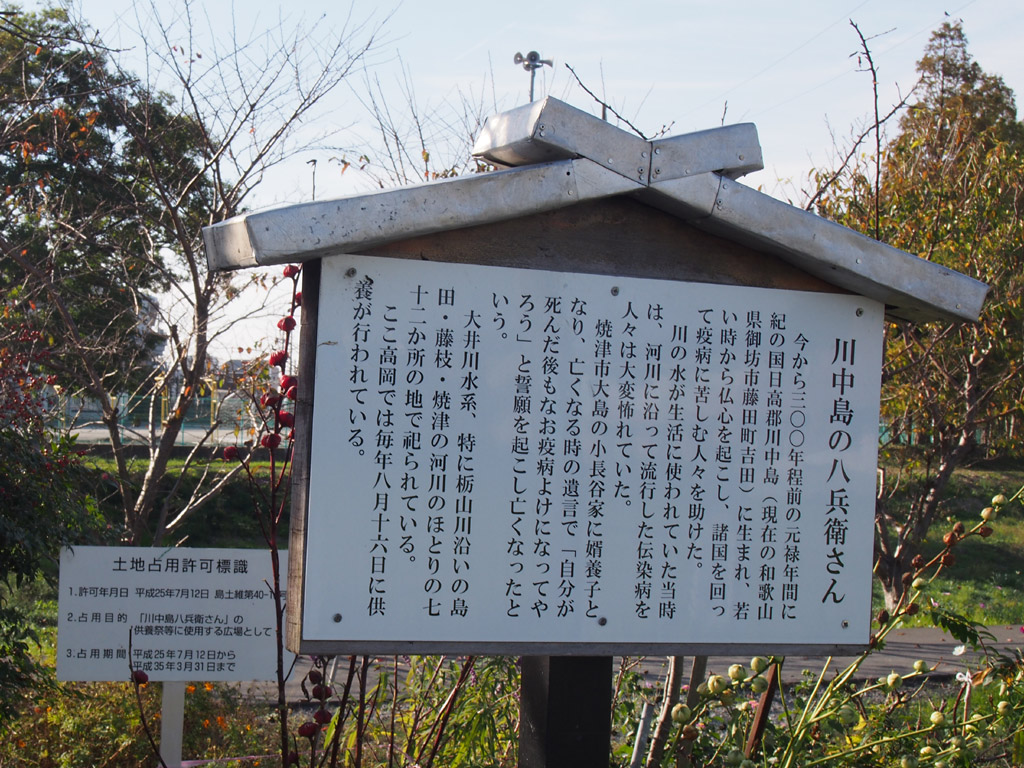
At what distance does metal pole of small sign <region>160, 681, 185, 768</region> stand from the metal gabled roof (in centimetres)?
220

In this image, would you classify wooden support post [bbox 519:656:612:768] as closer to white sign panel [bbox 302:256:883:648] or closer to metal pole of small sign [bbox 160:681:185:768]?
white sign panel [bbox 302:256:883:648]

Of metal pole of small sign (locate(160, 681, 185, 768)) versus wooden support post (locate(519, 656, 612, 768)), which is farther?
Answer: metal pole of small sign (locate(160, 681, 185, 768))

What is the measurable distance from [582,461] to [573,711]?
2.33ft

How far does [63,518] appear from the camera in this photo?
4.44 m

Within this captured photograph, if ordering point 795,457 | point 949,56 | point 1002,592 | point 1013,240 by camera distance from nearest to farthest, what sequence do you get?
1. point 795,457
2. point 1013,240
3. point 1002,592
4. point 949,56

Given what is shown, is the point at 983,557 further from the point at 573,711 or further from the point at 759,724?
the point at 573,711

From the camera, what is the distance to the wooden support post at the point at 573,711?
2.63 m

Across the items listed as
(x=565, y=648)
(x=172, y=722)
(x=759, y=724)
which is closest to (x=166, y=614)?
(x=172, y=722)

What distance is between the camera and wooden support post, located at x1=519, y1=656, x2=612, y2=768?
104 inches

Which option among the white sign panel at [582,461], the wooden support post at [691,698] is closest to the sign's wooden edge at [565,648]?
the white sign panel at [582,461]

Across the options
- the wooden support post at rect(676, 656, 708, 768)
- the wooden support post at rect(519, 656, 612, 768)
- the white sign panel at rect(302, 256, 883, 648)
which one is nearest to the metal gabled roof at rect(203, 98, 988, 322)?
the white sign panel at rect(302, 256, 883, 648)

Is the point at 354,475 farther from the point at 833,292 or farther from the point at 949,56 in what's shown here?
the point at 949,56

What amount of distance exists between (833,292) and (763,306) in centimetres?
23

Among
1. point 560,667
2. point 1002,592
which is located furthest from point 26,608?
point 1002,592
